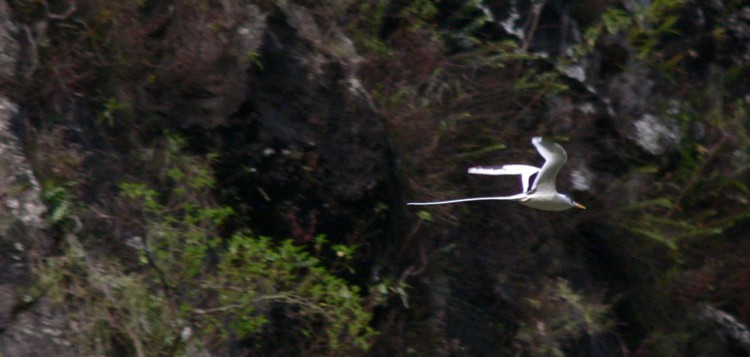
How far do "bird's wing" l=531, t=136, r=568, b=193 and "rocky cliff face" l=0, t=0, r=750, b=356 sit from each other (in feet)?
5.11

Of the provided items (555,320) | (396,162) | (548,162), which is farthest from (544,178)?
(555,320)

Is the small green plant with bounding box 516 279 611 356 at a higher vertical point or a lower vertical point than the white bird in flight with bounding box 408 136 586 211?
lower

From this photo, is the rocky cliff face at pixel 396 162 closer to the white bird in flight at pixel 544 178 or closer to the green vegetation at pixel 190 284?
the green vegetation at pixel 190 284

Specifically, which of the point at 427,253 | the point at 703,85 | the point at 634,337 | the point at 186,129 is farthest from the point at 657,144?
the point at 186,129

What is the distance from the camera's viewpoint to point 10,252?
5.80 m

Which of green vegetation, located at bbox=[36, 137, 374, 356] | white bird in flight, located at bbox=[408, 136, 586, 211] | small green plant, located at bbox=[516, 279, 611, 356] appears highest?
white bird in flight, located at bbox=[408, 136, 586, 211]

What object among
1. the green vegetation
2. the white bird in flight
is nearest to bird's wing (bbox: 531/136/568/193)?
the white bird in flight

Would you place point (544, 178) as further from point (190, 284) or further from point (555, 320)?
point (555, 320)

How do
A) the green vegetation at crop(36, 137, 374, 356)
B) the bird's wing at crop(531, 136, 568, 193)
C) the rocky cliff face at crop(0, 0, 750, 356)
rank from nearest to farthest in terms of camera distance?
the bird's wing at crop(531, 136, 568, 193), the green vegetation at crop(36, 137, 374, 356), the rocky cliff face at crop(0, 0, 750, 356)

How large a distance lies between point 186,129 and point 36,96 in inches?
34.8

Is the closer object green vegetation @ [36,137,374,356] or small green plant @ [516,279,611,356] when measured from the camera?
green vegetation @ [36,137,374,356]

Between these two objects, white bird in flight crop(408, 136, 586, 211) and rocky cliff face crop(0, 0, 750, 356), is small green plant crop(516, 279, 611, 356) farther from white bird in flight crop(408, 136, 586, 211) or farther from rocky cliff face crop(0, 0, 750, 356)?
white bird in flight crop(408, 136, 586, 211)

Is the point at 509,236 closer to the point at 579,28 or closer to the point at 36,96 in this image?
the point at 579,28

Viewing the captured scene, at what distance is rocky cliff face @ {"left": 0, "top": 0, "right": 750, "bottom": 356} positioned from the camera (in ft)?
20.7
